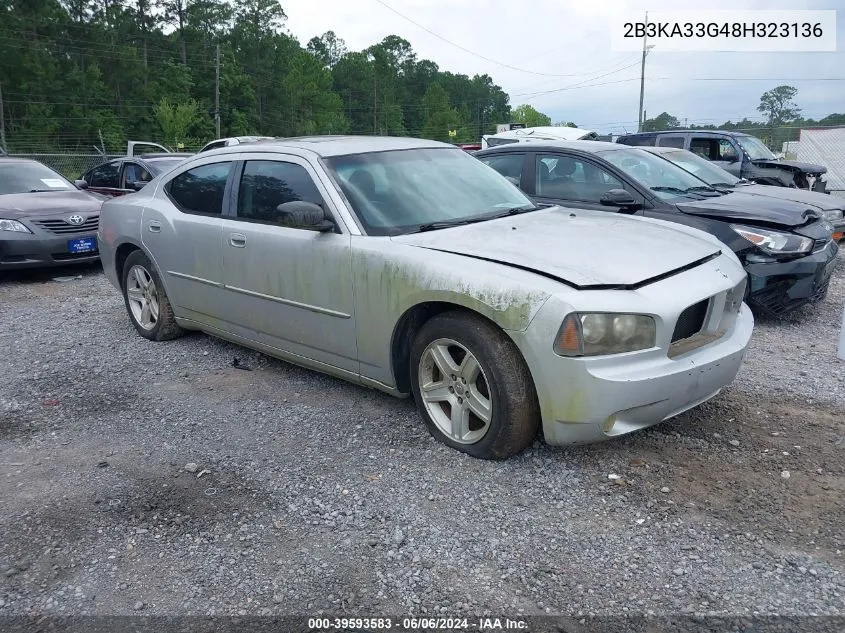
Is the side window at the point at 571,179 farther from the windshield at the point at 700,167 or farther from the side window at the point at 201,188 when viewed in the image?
the side window at the point at 201,188

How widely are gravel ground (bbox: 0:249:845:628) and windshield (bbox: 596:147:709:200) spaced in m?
2.40

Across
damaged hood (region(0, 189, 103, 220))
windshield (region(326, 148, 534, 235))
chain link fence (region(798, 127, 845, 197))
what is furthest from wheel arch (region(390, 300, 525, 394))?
chain link fence (region(798, 127, 845, 197))

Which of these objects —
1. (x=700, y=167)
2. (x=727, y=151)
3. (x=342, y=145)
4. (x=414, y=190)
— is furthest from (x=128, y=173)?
(x=727, y=151)

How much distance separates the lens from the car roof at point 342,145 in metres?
4.49

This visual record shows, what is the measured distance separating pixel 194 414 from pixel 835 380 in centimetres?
412

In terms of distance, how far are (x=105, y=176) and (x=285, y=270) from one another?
31.0 ft

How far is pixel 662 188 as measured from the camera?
669 cm

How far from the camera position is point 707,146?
12578 mm

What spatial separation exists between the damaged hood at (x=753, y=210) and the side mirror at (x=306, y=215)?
358cm

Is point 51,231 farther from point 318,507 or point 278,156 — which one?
point 318,507

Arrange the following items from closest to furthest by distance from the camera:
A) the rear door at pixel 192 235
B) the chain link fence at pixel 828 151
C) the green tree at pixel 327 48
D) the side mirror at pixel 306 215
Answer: the side mirror at pixel 306 215
the rear door at pixel 192 235
the chain link fence at pixel 828 151
the green tree at pixel 327 48

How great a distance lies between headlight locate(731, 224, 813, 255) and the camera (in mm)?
5906

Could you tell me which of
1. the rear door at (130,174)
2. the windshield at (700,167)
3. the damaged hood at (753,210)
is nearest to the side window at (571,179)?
the damaged hood at (753,210)

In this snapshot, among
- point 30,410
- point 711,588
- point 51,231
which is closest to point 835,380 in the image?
point 711,588
